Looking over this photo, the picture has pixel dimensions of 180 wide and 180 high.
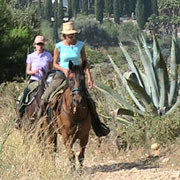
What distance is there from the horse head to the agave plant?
7.84 ft

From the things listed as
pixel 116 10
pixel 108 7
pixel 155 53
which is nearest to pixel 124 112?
pixel 155 53

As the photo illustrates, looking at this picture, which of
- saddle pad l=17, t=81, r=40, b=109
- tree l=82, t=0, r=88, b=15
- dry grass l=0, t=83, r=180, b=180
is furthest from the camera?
tree l=82, t=0, r=88, b=15

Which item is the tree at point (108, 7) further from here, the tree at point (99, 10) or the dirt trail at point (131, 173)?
the dirt trail at point (131, 173)

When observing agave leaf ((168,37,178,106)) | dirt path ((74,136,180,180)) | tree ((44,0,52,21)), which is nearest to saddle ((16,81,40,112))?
dirt path ((74,136,180,180))

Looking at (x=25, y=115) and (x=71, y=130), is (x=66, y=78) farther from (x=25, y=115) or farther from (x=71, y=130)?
(x=25, y=115)

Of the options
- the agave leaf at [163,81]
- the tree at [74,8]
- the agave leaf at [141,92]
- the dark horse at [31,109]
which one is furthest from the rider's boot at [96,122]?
the tree at [74,8]

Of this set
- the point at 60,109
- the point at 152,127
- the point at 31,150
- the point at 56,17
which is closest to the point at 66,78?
the point at 60,109

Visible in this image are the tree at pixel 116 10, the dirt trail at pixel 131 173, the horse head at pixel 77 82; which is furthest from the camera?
the tree at pixel 116 10

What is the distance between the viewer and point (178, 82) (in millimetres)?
11000

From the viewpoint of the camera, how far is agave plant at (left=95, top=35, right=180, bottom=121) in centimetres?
1069

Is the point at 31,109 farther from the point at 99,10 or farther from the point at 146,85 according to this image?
the point at 99,10

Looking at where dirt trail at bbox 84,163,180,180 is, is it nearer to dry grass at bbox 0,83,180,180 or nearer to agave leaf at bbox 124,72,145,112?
dry grass at bbox 0,83,180,180

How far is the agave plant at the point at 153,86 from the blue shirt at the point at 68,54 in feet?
6.47

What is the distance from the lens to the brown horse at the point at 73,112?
813 centimetres
